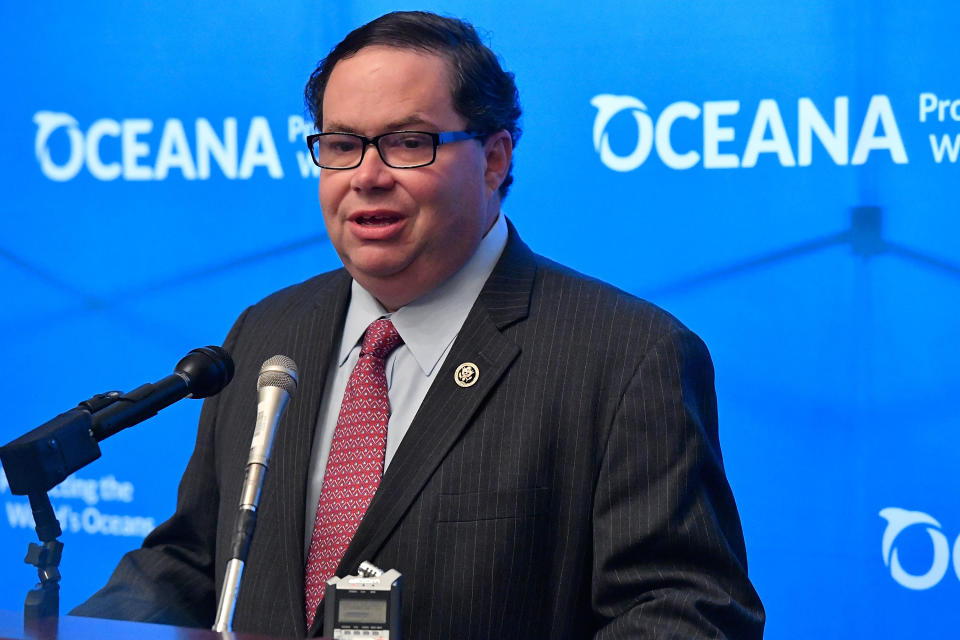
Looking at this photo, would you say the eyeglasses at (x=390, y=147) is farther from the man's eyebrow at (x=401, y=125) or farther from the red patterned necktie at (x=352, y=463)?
the red patterned necktie at (x=352, y=463)

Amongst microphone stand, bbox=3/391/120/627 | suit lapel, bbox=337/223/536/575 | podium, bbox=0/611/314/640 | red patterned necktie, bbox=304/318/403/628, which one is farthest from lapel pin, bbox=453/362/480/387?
podium, bbox=0/611/314/640

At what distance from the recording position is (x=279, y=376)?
64.5 inches

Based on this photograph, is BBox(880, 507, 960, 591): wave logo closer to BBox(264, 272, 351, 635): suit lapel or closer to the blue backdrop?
the blue backdrop

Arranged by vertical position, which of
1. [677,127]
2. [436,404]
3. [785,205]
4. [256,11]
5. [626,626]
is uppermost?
[256,11]

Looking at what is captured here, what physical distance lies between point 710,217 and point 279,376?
5.05 ft

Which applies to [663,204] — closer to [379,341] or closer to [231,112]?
[379,341]

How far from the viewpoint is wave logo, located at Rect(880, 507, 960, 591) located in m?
2.67

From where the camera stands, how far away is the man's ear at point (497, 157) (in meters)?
2.19

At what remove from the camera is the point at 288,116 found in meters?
3.33

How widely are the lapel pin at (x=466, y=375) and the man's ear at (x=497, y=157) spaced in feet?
1.26

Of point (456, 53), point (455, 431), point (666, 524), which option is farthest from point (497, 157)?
point (666, 524)

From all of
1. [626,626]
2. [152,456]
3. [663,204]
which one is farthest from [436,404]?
[152,456]

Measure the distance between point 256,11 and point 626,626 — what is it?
91.9 inches

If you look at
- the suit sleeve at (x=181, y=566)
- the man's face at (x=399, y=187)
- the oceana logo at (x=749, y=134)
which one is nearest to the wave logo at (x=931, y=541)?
the oceana logo at (x=749, y=134)
